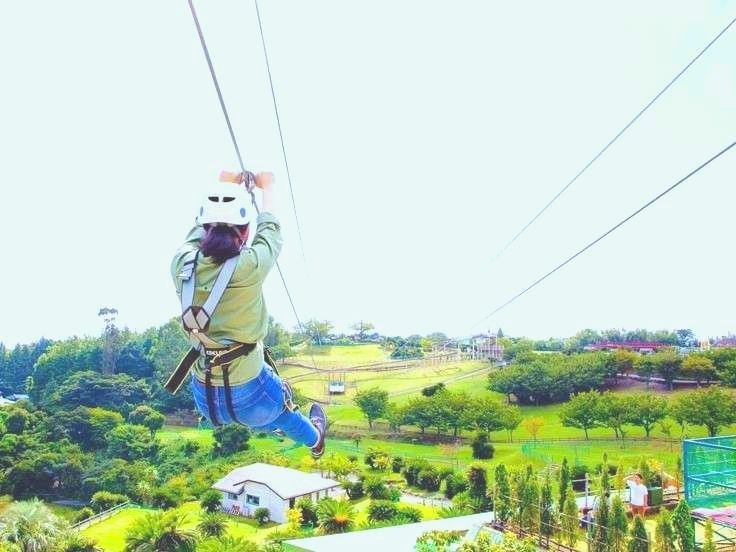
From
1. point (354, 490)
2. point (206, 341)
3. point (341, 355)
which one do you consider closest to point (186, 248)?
point (206, 341)

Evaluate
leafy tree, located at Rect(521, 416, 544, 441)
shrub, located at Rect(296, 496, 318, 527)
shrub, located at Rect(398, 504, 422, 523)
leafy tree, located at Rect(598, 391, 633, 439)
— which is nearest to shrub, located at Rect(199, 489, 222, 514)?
shrub, located at Rect(296, 496, 318, 527)

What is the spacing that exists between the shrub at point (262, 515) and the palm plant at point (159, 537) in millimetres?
4888

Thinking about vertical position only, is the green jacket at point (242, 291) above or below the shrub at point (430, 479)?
above

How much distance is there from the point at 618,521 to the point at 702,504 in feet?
4.10

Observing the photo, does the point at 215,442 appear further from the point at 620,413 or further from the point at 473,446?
the point at 620,413

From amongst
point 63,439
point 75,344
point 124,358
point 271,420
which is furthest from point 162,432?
point 271,420

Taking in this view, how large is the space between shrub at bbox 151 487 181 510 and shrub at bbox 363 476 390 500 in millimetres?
8410

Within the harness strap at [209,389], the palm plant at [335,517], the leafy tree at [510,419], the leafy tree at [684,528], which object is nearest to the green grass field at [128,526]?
the palm plant at [335,517]

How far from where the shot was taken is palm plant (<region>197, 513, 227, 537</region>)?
19.5 m

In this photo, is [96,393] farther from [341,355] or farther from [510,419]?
[510,419]

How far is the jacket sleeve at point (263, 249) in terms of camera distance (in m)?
2.27

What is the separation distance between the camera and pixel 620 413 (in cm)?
3203

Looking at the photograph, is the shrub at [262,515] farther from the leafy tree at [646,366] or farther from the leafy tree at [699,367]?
the leafy tree at [699,367]

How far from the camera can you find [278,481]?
78.2 ft
